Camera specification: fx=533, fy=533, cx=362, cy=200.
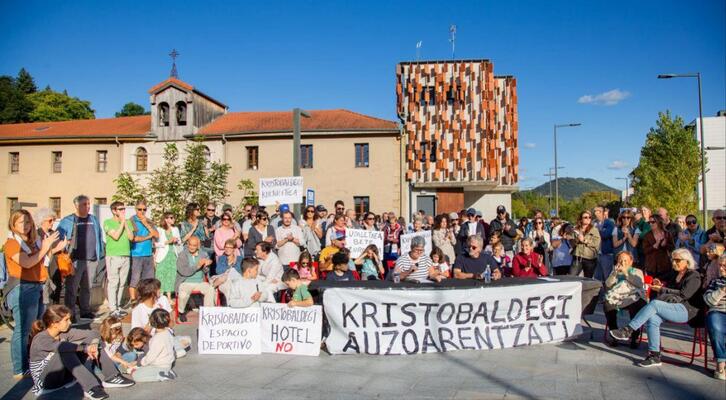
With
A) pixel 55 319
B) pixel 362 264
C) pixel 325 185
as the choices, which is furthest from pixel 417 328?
pixel 325 185

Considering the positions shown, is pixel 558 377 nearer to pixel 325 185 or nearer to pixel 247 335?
pixel 247 335

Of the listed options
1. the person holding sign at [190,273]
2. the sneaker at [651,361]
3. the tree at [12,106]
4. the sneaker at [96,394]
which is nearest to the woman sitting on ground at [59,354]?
the sneaker at [96,394]

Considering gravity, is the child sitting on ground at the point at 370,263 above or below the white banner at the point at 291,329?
above

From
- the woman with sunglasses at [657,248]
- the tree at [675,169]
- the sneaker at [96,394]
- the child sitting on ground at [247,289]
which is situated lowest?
the sneaker at [96,394]

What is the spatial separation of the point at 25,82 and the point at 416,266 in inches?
2935

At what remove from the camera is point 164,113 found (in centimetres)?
3547

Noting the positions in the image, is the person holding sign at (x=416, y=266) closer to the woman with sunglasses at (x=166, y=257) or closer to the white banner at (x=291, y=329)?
the white banner at (x=291, y=329)

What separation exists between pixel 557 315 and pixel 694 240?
3873 mm

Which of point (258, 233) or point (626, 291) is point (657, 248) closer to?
point (626, 291)

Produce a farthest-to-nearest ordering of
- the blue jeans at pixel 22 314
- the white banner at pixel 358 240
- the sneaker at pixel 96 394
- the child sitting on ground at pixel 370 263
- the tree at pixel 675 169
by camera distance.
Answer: the tree at pixel 675 169 → the white banner at pixel 358 240 → the child sitting on ground at pixel 370 263 → the blue jeans at pixel 22 314 → the sneaker at pixel 96 394

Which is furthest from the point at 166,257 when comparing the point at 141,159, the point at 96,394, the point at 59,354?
the point at 141,159

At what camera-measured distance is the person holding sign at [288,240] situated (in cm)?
999

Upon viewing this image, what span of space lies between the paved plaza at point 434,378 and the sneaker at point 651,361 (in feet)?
0.28

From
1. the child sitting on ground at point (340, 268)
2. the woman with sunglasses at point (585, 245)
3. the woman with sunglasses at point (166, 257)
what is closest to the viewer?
the child sitting on ground at point (340, 268)
